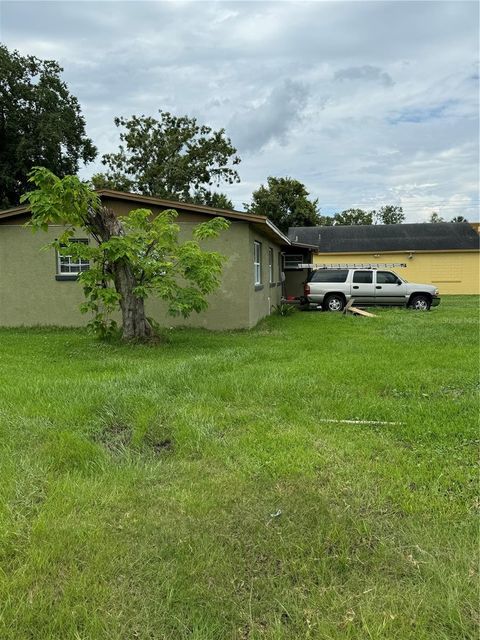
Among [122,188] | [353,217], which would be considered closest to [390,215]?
[353,217]

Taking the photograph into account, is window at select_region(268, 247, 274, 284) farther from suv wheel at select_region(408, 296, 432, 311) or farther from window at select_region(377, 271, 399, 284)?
suv wheel at select_region(408, 296, 432, 311)

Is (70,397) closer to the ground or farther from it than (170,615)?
farther from it

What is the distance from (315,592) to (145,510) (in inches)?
50.4

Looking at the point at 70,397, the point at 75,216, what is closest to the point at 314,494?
the point at 70,397

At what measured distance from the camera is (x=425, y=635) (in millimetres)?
2242

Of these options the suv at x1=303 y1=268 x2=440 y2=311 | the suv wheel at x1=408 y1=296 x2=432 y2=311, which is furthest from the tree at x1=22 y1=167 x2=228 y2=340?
the suv wheel at x1=408 y1=296 x2=432 y2=311

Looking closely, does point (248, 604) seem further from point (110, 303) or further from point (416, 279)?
point (416, 279)

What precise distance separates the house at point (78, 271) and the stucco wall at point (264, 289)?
0.17ft

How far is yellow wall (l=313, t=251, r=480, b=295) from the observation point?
1126 inches

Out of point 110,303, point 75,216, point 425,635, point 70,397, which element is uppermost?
point 75,216

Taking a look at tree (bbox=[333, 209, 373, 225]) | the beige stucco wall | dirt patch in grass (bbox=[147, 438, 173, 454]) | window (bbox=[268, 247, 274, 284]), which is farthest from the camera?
tree (bbox=[333, 209, 373, 225])

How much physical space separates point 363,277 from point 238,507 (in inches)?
641

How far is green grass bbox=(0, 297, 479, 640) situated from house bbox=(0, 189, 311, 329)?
20.1 feet

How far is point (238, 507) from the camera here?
10.9 ft
